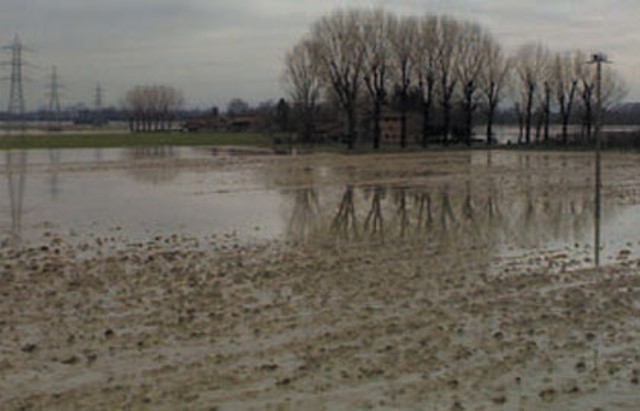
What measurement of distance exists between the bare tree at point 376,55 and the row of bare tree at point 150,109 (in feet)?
329

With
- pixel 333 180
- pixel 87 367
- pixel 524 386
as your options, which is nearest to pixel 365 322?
pixel 524 386

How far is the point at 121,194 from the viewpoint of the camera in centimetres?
3328

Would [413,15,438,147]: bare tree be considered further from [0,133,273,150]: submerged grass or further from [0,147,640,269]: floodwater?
[0,147,640,269]: floodwater

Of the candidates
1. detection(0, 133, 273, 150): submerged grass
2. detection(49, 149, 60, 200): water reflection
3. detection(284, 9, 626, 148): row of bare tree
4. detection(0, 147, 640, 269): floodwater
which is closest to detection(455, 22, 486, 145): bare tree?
detection(284, 9, 626, 148): row of bare tree

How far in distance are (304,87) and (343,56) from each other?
1692 cm

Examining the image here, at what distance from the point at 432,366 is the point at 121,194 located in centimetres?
2571

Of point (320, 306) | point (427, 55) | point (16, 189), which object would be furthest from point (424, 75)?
point (320, 306)

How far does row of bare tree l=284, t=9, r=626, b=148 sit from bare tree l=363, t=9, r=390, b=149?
0.10 metres

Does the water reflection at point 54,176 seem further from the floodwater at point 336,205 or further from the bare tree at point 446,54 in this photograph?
the bare tree at point 446,54

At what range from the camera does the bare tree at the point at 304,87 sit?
9469 centimetres

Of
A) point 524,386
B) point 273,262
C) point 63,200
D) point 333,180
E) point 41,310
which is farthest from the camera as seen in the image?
point 333,180

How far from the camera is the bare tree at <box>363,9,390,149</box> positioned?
3174 inches

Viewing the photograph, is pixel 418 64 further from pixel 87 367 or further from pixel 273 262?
pixel 87 367

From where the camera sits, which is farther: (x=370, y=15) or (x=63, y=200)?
(x=370, y=15)
